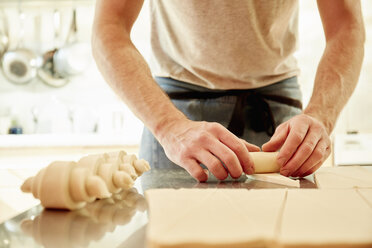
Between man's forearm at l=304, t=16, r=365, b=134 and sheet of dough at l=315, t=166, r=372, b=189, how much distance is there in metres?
0.14

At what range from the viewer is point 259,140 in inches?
47.7

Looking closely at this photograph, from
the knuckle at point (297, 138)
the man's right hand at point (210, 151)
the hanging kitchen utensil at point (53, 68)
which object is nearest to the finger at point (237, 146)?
the man's right hand at point (210, 151)

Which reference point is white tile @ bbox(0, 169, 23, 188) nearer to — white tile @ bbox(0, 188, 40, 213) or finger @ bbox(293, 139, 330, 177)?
white tile @ bbox(0, 188, 40, 213)

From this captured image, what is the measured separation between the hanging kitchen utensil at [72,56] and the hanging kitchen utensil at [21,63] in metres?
0.17

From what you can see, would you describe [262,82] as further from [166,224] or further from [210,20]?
[166,224]

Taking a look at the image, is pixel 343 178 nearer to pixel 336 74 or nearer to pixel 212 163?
pixel 212 163

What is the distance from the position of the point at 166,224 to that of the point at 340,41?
0.98m

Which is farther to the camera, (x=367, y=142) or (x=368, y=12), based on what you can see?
(x=368, y=12)

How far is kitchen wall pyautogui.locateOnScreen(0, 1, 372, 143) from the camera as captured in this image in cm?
274

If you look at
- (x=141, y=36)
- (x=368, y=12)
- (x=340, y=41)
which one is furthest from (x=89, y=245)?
(x=368, y=12)

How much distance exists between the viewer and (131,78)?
3.05 feet

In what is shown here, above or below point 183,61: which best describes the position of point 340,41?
above

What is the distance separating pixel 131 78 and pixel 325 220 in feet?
2.11

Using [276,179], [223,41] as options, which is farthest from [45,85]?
[276,179]
